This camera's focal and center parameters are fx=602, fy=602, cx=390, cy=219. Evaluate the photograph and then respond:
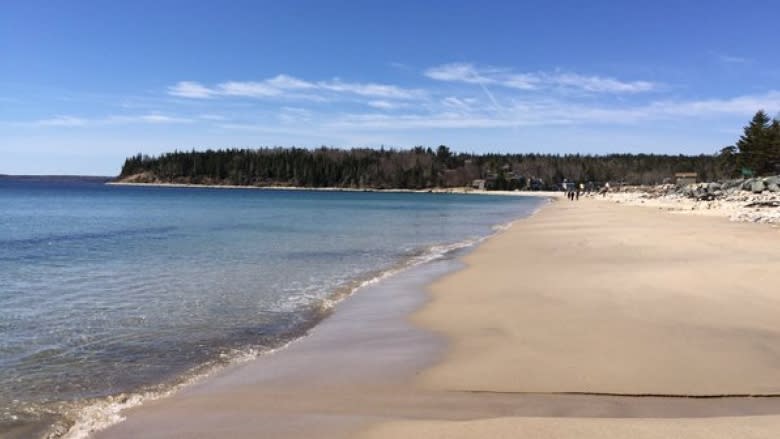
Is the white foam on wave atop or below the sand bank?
below

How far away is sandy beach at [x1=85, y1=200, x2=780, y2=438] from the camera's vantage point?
4.68 meters

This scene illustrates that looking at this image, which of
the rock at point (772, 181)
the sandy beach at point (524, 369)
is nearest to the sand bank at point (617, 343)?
the sandy beach at point (524, 369)

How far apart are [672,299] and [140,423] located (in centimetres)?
774

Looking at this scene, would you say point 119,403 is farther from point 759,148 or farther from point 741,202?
point 759,148

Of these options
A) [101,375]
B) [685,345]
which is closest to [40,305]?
[101,375]

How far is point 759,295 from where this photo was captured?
9.14m

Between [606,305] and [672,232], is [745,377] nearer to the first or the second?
[606,305]

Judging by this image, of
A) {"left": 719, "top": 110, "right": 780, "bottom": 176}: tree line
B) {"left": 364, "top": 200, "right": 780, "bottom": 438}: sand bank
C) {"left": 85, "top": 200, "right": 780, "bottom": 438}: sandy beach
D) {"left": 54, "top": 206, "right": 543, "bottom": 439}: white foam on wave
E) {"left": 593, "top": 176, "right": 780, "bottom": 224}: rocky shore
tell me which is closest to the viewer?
{"left": 364, "top": 200, "right": 780, "bottom": 438}: sand bank

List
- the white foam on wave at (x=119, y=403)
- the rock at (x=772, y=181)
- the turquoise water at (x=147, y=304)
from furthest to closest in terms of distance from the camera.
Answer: the rock at (x=772, y=181)
the turquoise water at (x=147, y=304)
the white foam on wave at (x=119, y=403)

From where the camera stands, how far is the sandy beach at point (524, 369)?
4.68 metres

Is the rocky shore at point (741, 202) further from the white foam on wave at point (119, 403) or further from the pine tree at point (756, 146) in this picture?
the white foam on wave at point (119, 403)

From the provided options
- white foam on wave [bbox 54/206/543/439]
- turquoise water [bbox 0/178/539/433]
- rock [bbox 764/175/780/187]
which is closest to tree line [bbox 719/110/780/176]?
rock [bbox 764/175/780/187]

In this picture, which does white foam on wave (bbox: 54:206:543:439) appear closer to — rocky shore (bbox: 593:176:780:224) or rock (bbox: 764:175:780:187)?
rocky shore (bbox: 593:176:780:224)

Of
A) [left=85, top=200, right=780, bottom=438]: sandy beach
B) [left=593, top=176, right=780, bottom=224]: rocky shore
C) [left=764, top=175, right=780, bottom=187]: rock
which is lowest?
[left=85, top=200, right=780, bottom=438]: sandy beach
